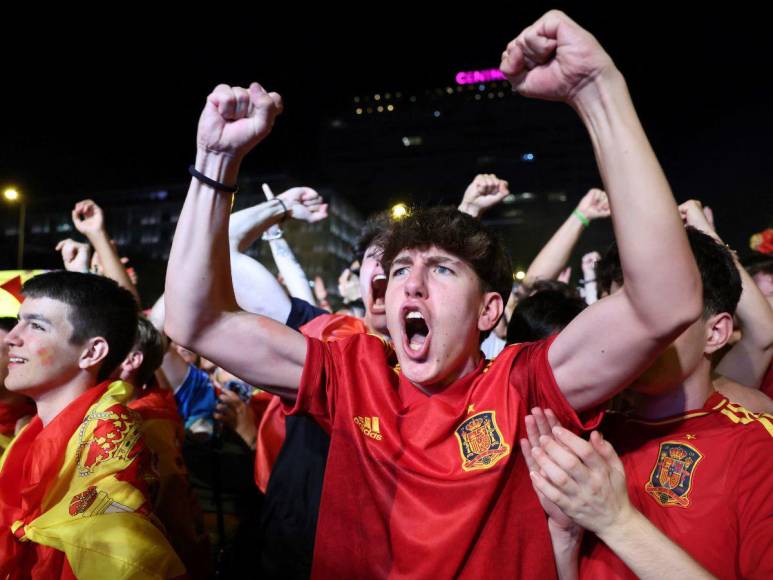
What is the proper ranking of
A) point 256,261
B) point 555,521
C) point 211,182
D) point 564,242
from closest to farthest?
point 555,521 < point 211,182 < point 256,261 < point 564,242

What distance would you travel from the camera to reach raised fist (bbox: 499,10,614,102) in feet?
4.10

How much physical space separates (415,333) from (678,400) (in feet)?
2.73

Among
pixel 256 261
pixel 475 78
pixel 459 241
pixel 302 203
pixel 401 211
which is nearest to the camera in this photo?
pixel 459 241

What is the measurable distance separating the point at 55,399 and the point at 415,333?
67.7 inches

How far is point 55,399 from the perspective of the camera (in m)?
2.40

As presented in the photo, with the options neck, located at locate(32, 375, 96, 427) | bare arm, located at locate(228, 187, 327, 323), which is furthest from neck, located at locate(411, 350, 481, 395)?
neck, located at locate(32, 375, 96, 427)

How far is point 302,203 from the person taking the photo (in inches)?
115

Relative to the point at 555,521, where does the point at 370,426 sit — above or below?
above

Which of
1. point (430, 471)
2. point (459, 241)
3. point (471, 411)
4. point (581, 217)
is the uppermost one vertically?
point (581, 217)

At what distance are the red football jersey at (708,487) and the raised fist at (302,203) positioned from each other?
1970 millimetres

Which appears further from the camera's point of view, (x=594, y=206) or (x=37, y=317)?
(x=594, y=206)

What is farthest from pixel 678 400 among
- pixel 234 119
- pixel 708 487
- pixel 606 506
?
pixel 234 119

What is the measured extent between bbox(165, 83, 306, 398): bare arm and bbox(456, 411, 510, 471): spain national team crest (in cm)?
63

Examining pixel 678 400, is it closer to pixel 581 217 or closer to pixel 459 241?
pixel 459 241
